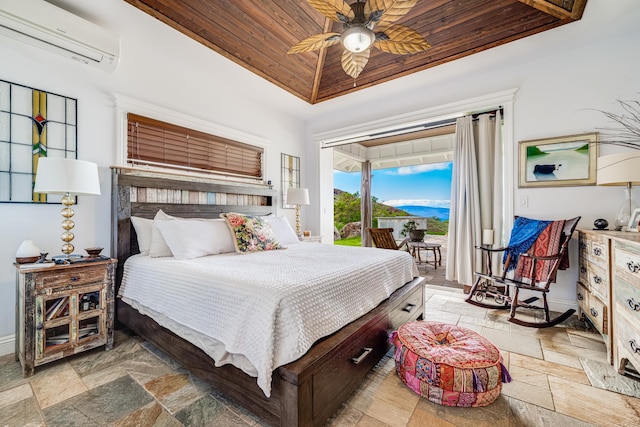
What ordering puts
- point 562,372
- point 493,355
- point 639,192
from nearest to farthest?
1. point 493,355
2. point 562,372
3. point 639,192

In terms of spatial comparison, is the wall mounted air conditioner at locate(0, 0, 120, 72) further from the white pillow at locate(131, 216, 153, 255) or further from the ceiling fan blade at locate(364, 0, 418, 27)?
the ceiling fan blade at locate(364, 0, 418, 27)

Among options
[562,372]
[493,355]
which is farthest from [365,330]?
[562,372]

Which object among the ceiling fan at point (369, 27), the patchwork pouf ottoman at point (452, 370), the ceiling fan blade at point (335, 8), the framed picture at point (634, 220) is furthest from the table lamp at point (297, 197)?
the framed picture at point (634, 220)

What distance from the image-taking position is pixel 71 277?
1.88 metres

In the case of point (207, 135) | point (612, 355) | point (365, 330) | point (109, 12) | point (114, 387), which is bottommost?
point (114, 387)

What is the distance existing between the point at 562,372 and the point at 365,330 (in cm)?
140

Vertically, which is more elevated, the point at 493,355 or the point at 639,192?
the point at 639,192

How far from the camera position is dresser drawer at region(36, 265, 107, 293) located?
5.79 ft

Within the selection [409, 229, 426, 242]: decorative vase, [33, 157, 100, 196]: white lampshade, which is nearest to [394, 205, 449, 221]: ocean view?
[409, 229, 426, 242]: decorative vase

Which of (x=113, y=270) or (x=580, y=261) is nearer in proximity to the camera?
(x=113, y=270)

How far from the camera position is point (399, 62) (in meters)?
3.22

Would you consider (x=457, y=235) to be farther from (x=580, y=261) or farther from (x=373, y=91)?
(x=373, y=91)

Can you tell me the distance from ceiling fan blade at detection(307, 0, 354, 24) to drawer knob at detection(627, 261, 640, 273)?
2367 millimetres

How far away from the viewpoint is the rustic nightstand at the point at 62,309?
1729 millimetres
